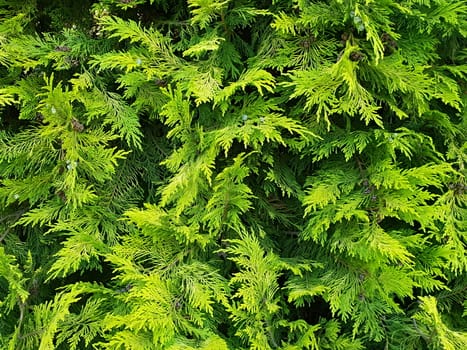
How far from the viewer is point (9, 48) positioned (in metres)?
2.00

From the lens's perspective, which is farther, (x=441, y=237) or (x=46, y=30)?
(x=46, y=30)

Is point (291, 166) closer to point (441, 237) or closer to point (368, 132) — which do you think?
point (368, 132)

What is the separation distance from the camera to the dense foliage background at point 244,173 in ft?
6.00

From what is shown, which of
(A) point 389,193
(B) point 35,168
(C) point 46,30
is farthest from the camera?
(C) point 46,30

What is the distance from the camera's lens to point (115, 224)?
2.13 meters

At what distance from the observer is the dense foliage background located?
1829 millimetres

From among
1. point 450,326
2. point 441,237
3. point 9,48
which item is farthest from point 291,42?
point 450,326

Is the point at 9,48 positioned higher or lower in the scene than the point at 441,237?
higher

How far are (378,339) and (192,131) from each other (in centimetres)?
122

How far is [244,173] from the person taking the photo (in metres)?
1.88

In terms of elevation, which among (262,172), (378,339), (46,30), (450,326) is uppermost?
(46,30)

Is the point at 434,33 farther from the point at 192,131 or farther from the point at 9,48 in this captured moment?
the point at 9,48

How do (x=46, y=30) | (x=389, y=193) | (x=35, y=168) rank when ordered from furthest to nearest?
(x=46, y=30), (x=35, y=168), (x=389, y=193)

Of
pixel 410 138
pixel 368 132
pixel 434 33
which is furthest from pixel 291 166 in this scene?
pixel 434 33
